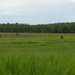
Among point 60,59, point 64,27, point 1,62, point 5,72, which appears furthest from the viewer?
point 64,27

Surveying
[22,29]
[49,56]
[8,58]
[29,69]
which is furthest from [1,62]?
[22,29]

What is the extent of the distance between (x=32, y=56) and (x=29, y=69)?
70 cm

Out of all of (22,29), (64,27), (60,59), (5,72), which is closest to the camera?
(5,72)

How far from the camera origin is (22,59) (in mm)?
7809

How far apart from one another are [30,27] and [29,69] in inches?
5692

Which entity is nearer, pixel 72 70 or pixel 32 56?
pixel 72 70

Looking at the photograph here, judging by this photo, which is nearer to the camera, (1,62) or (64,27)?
(1,62)

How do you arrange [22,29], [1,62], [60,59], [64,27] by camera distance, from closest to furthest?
[1,62], [60,59], [64,27], [22,29]

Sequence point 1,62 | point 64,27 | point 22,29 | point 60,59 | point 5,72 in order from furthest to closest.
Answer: point 22,29 → point 64,27 → point 60,59 → point 1,62 → point 5,72

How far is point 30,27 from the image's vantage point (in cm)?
15188

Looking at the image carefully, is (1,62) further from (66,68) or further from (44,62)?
(66,68)

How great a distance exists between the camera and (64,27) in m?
142

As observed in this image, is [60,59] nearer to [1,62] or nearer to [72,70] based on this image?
[72,70]

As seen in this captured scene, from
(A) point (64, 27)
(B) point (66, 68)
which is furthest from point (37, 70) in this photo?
(A) point (64, 27)
